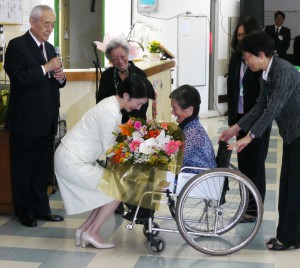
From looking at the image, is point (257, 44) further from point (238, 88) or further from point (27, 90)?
point (27, 90)

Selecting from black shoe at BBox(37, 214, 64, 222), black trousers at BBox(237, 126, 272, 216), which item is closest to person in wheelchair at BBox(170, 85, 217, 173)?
black trousers at BBox(237, 126, 272, 216)

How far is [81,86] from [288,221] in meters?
2.66

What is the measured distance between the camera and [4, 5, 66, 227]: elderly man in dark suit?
4820 mm

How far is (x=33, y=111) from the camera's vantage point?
491 centimetres

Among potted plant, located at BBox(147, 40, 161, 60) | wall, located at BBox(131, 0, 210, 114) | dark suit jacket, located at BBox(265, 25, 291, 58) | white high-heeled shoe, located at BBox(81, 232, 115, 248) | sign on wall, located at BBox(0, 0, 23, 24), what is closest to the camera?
white high-heeled shoe, located at BBox(81, 232, 115, 248)

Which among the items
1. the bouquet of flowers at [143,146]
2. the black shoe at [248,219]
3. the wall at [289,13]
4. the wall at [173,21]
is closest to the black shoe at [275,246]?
the black shoe at [248,219]

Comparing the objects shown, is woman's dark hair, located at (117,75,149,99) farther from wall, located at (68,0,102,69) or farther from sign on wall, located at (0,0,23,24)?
wall, located at (68,0,102,69)

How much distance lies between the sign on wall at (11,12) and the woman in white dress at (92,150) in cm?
213

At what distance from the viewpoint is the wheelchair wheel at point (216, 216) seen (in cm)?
415

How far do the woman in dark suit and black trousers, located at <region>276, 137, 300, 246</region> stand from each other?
1.66 feet

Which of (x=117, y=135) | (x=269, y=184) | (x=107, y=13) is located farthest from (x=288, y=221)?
(x=107, y=13)

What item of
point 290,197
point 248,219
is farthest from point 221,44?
point 290,197

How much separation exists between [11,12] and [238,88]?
90.4 inches

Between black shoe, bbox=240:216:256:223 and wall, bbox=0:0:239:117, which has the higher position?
wall, bbox=0:0:239:117
